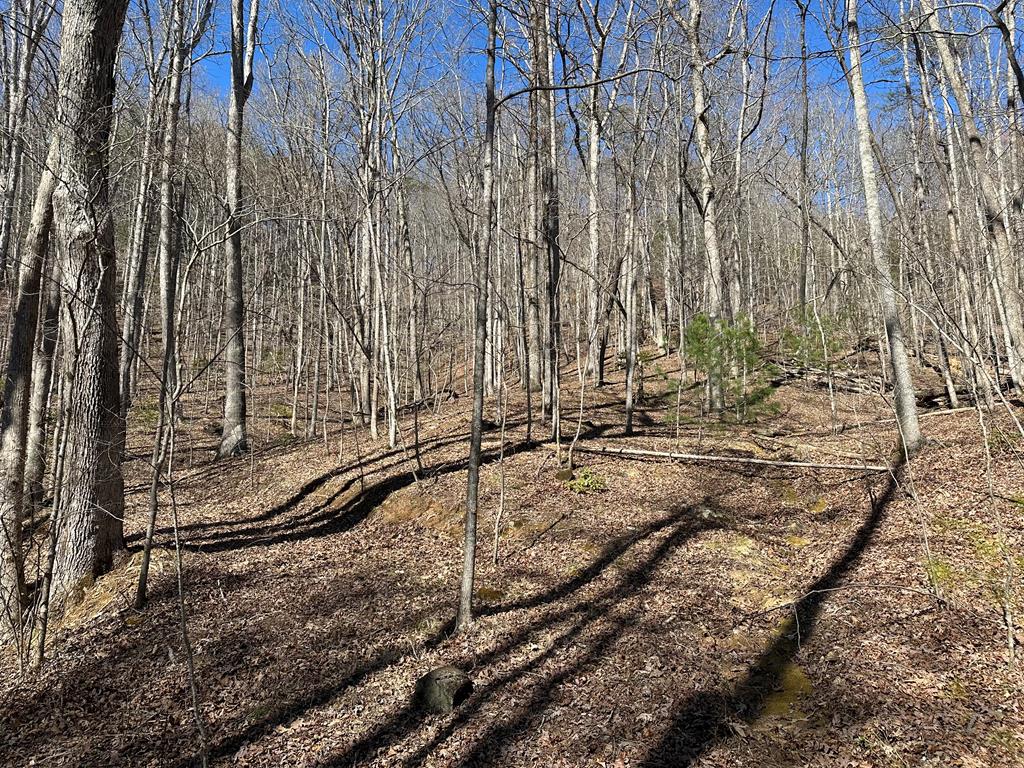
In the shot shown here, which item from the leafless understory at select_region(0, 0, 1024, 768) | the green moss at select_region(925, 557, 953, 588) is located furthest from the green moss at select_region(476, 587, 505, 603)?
the green moss at select_region(925, 557, 953, 588)

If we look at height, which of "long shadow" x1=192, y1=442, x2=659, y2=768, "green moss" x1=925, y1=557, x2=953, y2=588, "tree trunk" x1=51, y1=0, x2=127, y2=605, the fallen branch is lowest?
"long shadow" x1=192, y1=442, x2=659, y2=768

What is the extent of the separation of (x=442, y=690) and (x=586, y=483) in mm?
4230

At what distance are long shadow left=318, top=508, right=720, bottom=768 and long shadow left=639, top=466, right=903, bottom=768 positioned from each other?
87cm

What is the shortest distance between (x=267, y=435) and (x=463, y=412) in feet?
15.3

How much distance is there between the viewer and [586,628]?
499 cm

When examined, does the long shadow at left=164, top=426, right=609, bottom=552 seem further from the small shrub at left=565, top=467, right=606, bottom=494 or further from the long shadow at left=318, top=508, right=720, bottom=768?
the long shadow at left=318, top=508, right=720, bottom=768

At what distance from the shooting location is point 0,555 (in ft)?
17.6

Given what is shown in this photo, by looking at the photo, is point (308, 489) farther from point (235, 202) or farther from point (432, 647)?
point (235, 202)

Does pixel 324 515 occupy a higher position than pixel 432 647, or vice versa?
pixel 324 515

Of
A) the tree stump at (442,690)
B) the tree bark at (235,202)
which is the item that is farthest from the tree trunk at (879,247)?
the tree bark at (235,202)

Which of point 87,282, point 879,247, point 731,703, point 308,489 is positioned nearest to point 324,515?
point 308,489

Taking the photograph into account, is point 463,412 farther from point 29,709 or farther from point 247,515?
point 29,709

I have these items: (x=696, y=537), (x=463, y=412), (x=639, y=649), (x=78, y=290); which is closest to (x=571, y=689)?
(x=639, y=649)

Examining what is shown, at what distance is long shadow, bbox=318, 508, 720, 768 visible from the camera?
3814 millimetres
